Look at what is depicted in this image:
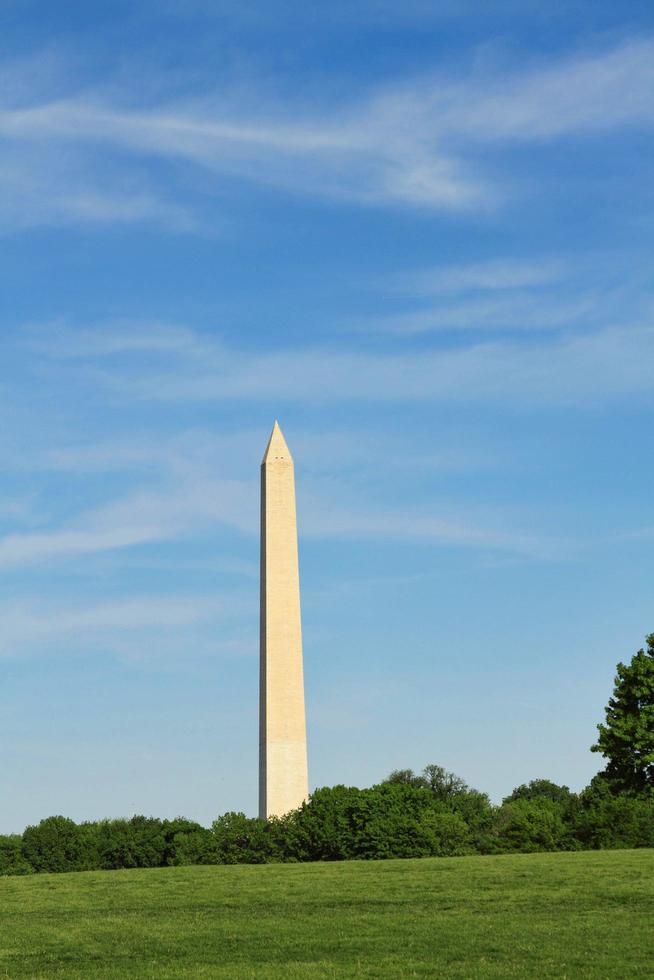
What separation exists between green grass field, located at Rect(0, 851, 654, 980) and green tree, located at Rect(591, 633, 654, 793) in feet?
49.2

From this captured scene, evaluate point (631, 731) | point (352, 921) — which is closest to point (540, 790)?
point (631, 731)

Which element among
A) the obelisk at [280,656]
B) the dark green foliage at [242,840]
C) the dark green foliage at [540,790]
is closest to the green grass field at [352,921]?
the dark green foliage at [242,840]

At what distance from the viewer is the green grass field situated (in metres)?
21.7

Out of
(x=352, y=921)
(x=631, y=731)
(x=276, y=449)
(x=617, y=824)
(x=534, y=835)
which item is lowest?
(x=352, y=921)

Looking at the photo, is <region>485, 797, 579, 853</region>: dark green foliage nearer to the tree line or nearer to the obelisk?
the tree line

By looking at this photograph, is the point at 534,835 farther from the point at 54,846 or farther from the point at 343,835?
the point at 54,846

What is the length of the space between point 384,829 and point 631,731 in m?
14.2

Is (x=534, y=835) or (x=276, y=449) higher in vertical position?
(x=276, y=449)

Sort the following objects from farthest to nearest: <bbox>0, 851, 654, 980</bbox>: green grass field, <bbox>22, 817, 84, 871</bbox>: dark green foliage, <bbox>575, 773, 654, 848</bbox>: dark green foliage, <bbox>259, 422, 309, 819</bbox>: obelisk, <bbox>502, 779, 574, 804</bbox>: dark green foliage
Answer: <bbox>502, 779, 574, 804</bbox>: dark green foliage → <bbox>259, 422, 309, 819</bbox>: obelisk → <bbox>22, 817, 84, 871</bbox>: dark green foliage → <bbox>575, 773, 654, 848</bbox>: dark green foliage → <bbox>0, 851, 654, 980</bbox>: green grass field

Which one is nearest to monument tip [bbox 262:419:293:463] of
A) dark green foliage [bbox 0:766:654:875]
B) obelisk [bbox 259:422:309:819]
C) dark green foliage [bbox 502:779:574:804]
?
obelisk [bbox 259:422:309:819]

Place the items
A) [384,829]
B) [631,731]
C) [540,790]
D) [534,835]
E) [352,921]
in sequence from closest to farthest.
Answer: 1. [352,921]
2. [384,829]
3. [534,835]
4. [631,731]
5. [540,790]

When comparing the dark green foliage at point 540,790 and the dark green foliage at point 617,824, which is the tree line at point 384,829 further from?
the dark green foliage at point 540,790

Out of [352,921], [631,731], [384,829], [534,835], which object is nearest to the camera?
[352,921]

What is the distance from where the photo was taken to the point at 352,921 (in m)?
26.9
